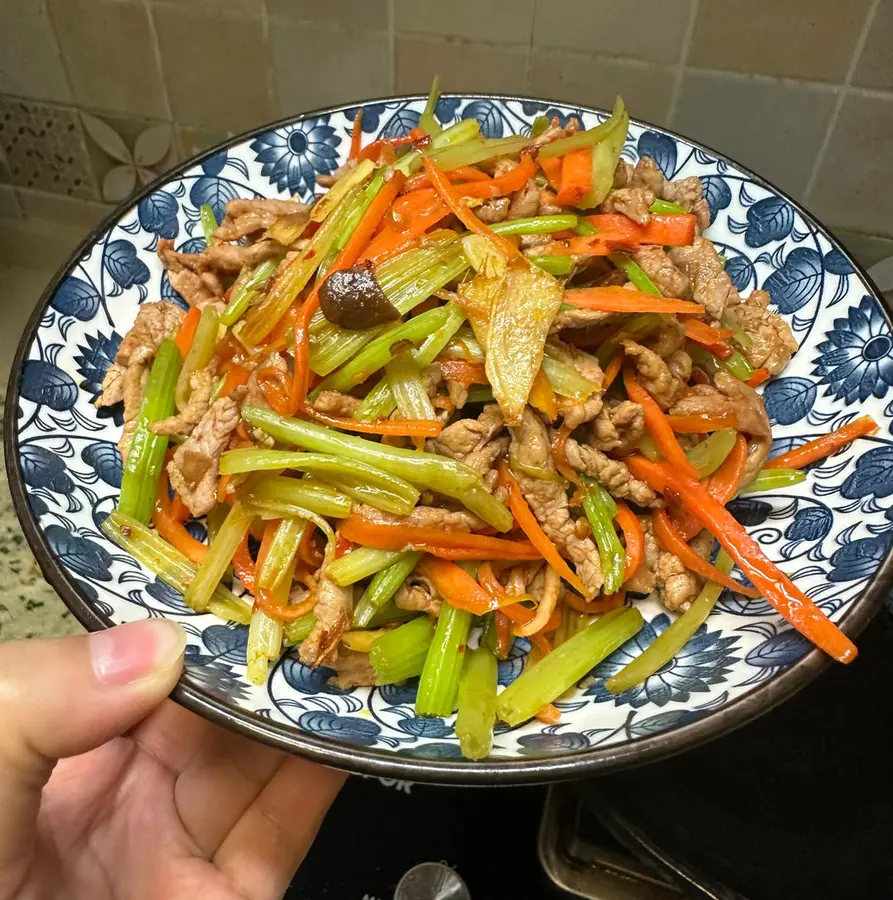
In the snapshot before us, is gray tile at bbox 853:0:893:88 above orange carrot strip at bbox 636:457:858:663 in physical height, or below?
above

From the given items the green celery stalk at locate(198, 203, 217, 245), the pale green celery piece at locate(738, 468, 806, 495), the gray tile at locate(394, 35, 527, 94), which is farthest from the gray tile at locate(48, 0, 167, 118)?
the pale green celery piece at locate(738, 468, 806, 495)

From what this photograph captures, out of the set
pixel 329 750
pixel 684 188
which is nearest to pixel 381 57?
pixel 684 188

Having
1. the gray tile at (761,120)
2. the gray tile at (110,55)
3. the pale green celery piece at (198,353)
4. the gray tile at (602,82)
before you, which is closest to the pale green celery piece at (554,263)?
the pale green celery piece at (198,353)

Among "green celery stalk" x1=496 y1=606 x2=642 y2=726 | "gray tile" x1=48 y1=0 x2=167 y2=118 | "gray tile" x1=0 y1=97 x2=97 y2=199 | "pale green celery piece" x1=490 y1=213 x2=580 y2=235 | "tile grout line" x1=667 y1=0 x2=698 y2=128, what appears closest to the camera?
"green celery stalk" x1=496 y1=606 x2=642 y2=726

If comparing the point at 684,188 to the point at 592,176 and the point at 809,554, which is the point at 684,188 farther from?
the point at 809,554

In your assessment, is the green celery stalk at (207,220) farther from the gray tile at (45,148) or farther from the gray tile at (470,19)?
the gray tile at (45,148)

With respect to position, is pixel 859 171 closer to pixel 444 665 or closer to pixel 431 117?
pixel 431 117

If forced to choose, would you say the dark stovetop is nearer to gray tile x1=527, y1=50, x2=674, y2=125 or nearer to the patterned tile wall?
the patterned tile wall

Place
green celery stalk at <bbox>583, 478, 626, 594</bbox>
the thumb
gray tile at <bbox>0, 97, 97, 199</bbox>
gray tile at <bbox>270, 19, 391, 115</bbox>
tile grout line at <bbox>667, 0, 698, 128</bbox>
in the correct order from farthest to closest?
1. gray tile at <bbox>0, 97, 97, 199</bbox>
2. gray tile at <bbox>270, 19, 391, 115</bbox>
3. tile grout line at <bbox>667, 0, 698, 128</bbox>
4. green celery stalk at <bbox>583, 478, 626, 594</bbox>
5. the thumb
